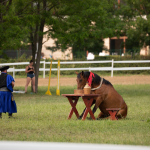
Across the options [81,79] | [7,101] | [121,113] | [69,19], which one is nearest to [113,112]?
[121,113]

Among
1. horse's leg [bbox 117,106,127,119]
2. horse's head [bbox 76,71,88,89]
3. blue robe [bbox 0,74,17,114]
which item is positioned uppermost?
horse's head [bbox 76,71,88,89]

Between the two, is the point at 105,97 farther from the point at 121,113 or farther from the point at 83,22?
the point at 83,22

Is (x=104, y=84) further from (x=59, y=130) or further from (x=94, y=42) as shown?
(x=94, y=42)

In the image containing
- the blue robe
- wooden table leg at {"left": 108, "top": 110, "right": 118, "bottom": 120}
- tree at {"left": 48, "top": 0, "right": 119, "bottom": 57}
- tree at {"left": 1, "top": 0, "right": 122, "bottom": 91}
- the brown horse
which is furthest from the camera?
tree at {"left": 48, "top": 0, "right": 119, "bottom": 57}

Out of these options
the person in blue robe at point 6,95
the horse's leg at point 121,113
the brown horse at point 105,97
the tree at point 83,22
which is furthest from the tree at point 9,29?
the horse's leg at point 121,113

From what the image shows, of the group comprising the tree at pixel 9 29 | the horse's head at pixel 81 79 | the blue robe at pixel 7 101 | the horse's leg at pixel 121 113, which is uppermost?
the tree at pixel 9 29

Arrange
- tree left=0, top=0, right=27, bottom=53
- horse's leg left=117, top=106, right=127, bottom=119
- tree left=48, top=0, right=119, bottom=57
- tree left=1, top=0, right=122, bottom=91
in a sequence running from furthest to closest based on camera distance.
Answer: tree left=48, top=0, right=119, bottom=57 → tree left=1, top=0, right=122, bottom=91 → tree left=0, top=0, right=27, bottom=53 → horse's leg left=117, top=106, right=127, bottom=119

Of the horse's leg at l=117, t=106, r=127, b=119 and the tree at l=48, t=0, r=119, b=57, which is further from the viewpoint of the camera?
the tree at l=48, t=0, r=119, b=57

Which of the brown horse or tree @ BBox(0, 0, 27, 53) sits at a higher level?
tree @ BBox(0, 0, 27, 53)

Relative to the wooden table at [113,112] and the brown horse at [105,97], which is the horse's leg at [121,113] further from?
the wooden table at [113,112]

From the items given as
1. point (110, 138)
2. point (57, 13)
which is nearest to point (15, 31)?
point (57, 13)

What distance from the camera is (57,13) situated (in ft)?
58.1

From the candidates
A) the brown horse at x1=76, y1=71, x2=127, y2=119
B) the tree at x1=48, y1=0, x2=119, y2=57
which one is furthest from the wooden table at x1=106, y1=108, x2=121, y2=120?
the tree at x1=48, y1=0, x2=119, y2=57

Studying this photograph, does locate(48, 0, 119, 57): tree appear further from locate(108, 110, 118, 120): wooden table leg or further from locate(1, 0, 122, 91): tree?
locate(108, 110, 118, 120): wooden table leg
